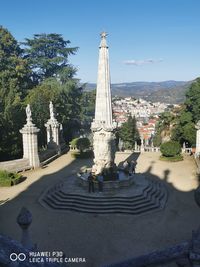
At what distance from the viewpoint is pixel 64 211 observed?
1675cm

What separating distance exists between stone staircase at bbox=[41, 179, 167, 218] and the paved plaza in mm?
476

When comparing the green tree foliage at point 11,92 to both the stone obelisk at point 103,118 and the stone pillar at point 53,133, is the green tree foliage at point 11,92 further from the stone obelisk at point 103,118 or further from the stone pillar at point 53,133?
the stone obelisk at point 103,118

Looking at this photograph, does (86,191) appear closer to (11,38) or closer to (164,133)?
(164,133)

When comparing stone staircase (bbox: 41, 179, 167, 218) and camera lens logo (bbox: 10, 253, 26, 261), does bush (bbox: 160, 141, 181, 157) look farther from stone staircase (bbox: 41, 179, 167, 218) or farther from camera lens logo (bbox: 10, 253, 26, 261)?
camera lens logo (bbox: 10, 253, 26, 261)

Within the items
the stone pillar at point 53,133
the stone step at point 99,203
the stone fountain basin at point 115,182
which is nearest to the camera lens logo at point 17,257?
the stone step at point 99,203

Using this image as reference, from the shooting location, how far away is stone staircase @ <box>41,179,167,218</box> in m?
16.5

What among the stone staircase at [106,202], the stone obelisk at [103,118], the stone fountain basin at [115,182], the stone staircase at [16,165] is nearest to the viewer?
the stone staircase at [106,202]

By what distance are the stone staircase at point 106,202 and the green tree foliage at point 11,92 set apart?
37.6 ft

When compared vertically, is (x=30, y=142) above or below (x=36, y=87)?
below

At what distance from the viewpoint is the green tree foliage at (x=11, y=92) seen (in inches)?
1127

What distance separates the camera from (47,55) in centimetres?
4759

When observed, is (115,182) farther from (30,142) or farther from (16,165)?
(30,142)

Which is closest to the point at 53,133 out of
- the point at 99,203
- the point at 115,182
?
the point at 115,182

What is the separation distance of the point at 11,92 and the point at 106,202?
853 inches
